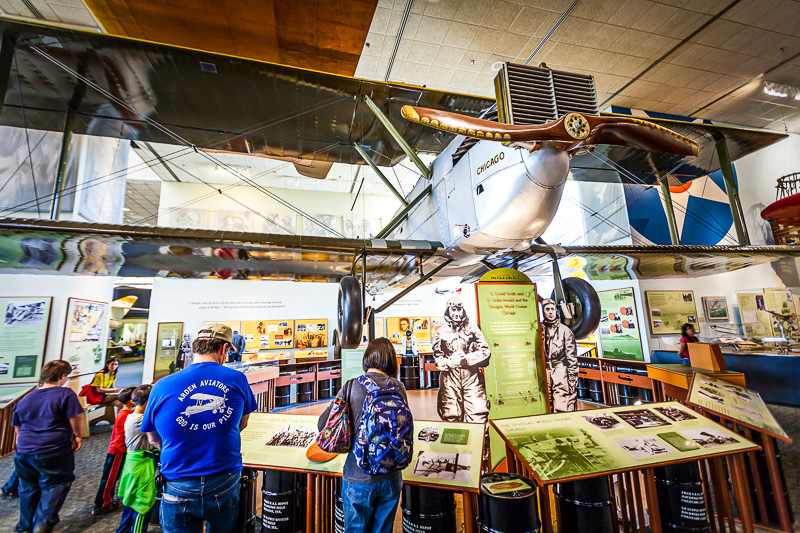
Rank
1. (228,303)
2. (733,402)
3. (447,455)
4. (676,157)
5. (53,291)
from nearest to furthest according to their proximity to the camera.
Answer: (447,455)
(733,402)
(53,291)
(676,157)
(228,303)

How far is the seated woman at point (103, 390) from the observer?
4.62m

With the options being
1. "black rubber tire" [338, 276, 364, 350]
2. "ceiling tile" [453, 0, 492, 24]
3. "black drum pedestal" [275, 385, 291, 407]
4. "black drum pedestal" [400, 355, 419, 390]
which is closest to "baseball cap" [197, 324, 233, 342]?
"black rubber tire" [338, 276, 364, 350]

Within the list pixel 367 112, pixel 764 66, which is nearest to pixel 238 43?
pixel 367 112

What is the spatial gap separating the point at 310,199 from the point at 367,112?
267 inches

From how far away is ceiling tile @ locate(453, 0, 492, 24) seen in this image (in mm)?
4266

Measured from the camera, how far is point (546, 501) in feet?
6.30

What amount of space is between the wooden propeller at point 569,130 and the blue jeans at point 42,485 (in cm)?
346

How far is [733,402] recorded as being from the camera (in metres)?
2.46

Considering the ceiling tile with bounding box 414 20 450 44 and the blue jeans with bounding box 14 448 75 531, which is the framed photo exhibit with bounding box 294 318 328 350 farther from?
the ceiling tile with bounding box 414 20 450 44

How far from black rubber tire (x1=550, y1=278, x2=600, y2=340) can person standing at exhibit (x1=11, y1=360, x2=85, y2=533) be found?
4360 millimetres

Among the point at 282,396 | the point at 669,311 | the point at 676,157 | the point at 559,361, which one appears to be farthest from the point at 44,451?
the point at 669,311

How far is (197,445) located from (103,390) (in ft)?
16.2

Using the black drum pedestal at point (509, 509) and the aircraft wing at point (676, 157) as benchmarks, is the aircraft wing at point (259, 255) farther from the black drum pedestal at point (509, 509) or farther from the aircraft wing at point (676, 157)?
the black drum pedestal at point (509, 509)

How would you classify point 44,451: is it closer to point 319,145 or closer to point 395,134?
point 395,134
